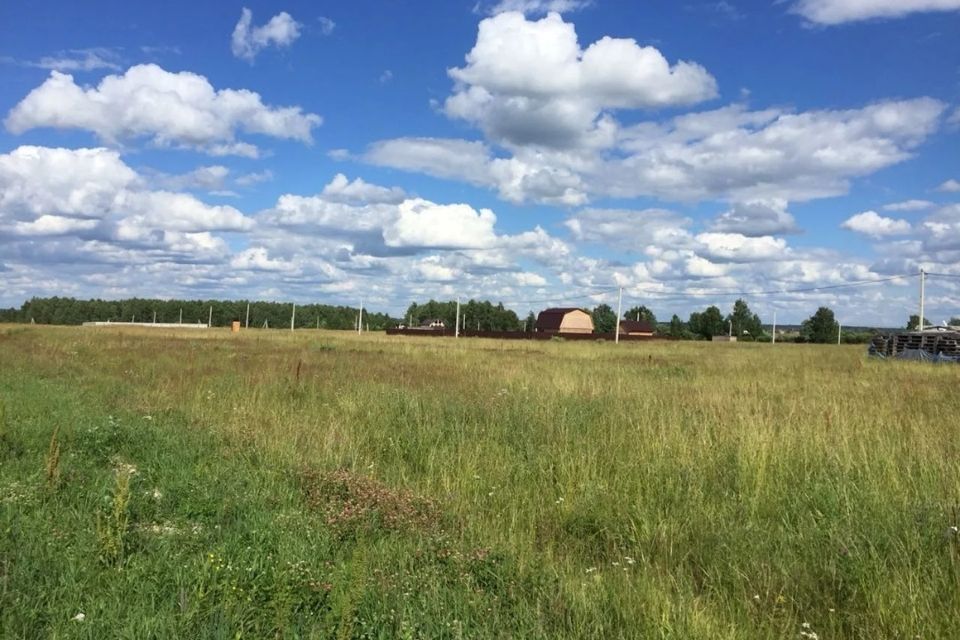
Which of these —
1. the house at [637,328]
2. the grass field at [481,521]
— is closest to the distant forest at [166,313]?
the house at [637,328]

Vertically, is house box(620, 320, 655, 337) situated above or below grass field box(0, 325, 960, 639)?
above

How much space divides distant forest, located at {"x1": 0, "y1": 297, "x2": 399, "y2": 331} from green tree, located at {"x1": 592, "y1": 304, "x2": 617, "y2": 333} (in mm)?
44711

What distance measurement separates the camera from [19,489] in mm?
5328

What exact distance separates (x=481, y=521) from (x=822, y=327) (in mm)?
113357

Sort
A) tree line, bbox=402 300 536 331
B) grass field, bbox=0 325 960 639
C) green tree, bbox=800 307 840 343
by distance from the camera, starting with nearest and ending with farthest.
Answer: grass field, bbox=0 325 960 639 → green tree, bbox=800 307 840 343 → tree line, bbox=402 300 536 331

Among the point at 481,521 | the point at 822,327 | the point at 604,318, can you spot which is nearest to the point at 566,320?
the point at 604,318

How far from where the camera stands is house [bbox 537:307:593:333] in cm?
10969

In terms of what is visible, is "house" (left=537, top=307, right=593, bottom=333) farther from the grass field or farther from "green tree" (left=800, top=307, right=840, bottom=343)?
the grass field

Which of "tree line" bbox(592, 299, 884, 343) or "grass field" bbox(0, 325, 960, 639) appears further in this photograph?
"tree line" bbox(592, 299, 884, 343)

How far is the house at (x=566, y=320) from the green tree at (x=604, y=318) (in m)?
14.4

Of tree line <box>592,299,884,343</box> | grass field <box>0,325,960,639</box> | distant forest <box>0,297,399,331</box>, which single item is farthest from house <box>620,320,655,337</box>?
grass field <box>0,325,960,639</box>

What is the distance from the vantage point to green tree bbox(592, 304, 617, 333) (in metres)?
129

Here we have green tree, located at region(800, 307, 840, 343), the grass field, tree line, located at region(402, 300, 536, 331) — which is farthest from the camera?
tree line, located at region(402, 300, 536, 331)

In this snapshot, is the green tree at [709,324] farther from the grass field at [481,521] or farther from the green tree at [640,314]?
the grass field at [481,521]
